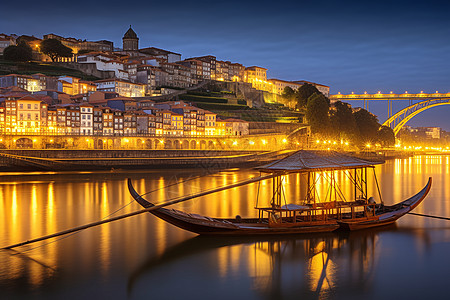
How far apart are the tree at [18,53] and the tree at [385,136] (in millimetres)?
51343

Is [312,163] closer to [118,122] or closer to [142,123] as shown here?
[118,122]

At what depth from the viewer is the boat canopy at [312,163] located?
12266 millimetres

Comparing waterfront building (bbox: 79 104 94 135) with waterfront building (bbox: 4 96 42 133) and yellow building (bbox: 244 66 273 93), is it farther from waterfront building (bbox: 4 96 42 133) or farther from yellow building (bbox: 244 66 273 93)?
yellow building (bbox: 244 66 273 93)

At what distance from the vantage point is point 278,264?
10438mm

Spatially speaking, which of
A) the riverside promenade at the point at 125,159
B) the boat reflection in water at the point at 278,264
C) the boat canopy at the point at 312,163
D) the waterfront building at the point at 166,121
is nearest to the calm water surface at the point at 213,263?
the boat reflection in water at the point at 278,264

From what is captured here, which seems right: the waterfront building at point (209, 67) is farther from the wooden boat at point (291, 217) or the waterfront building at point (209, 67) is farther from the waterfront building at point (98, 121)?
the wooden boat at point (291, 217)

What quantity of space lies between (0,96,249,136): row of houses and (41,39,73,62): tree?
24.3m

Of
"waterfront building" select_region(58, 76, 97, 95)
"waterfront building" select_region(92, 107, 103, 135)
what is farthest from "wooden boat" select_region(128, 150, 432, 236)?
"waterfront building" select_region(58, 76, 97, 95)

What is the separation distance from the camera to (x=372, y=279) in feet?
31.9

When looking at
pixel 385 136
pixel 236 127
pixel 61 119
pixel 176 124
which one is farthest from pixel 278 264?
pixel 385 136

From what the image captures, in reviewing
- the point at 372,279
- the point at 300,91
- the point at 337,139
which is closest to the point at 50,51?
the point at 300,91

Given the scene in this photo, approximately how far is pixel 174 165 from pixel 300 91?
32.4 metres

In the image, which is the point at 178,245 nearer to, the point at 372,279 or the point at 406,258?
the point at 372,279

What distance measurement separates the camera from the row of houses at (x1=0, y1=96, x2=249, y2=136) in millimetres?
43688
